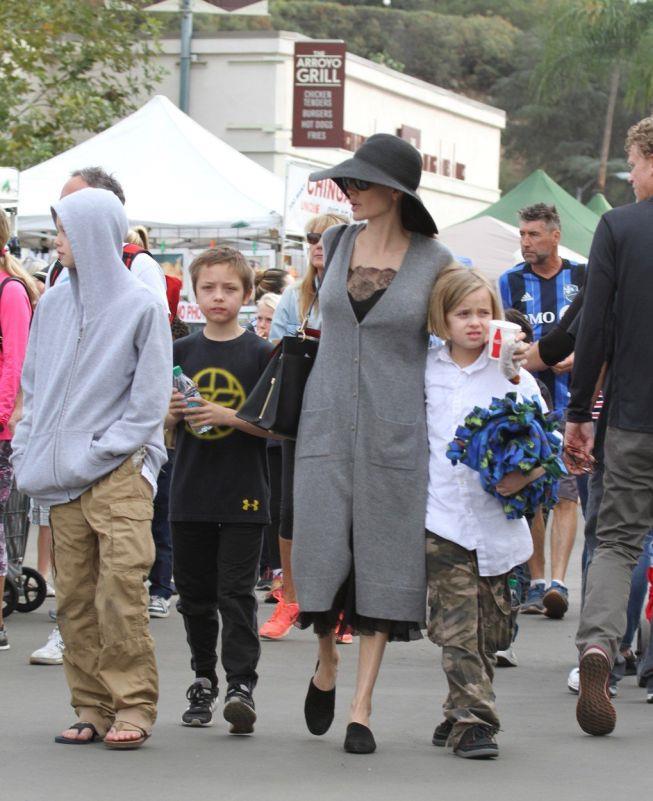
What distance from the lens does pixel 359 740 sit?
608 centimetres

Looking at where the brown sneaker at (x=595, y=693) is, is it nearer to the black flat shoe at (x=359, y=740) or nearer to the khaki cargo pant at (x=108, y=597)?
the black flat shoe at (x=359, y=740)

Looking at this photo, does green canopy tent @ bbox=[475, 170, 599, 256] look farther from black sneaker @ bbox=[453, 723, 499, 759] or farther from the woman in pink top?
black sneaker @ bbox=[453, 723, 499, 759]

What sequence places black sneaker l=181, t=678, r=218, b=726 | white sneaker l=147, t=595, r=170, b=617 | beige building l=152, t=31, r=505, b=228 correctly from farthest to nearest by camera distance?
beige building l=152, t=31, r=505, b=228
white sneaker l=147, t=595, r=170, b=617
black sneaker l=181, t=678, r=218, b=726

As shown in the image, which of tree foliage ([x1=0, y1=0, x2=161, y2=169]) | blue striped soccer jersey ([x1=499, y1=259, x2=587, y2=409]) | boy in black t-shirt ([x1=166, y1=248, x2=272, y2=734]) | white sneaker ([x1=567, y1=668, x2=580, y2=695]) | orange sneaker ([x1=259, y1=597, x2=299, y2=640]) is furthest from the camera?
tree foliage ([x1=0, y1=0, x2=161, y2=169])

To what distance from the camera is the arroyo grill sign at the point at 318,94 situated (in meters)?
30.1

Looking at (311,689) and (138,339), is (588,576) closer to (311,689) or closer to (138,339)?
(311,689)

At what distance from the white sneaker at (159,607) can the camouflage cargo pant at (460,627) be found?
4015 mm

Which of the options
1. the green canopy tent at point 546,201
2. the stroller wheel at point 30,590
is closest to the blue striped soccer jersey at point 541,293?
the stroller wheel at point 30,590

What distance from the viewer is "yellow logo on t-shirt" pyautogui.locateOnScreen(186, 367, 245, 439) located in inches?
268

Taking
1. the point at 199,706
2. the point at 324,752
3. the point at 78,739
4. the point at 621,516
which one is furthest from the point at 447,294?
the point at 78,739

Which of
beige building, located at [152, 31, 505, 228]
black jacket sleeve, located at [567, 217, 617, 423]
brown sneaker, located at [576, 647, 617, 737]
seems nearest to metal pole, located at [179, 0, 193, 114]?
beige building, located at [152, 31, 505, 228]

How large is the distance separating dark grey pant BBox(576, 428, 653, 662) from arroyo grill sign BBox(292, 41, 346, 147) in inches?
923

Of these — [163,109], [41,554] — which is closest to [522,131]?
[163,109]

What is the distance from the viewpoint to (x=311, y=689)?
6.33 meters
